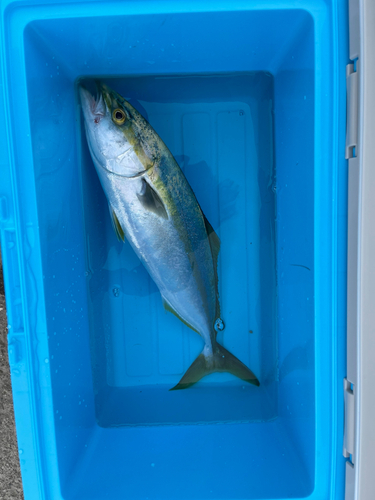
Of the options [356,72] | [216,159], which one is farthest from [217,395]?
[356,72]

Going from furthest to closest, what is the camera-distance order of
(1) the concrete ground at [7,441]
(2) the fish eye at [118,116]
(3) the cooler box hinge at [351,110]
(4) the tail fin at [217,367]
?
(1) the concrete ground at [7,441], (4) the tail fin at [217,367], (2) the fish eye at [118,116], (3) the cooler box hinge at [351,110]

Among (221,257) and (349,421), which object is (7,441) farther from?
(349,421)

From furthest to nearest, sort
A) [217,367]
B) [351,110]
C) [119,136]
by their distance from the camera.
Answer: [217,367] < [119,136] < [351,110]

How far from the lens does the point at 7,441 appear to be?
1.52m

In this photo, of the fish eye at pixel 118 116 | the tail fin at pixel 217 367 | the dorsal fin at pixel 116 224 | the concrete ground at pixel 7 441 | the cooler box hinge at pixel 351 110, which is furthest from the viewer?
the concrete ground at pixel 7 441

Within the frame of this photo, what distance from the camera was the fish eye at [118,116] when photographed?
1.02 m

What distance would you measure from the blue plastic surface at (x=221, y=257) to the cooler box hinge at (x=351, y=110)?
0.02 metres

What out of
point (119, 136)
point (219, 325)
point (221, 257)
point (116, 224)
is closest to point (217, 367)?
point (219, 325)

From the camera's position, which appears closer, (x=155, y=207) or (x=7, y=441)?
(x=155, y=207)

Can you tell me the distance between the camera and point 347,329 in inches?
37.4

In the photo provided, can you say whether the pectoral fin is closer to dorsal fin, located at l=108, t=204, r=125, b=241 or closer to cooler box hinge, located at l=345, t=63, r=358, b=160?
dorsal fin, located at l=108, t=204, r=125, b=241

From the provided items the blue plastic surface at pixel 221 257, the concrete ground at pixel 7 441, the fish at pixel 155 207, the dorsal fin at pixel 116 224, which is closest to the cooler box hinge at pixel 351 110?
the blue plastic surface at pixel 221 257

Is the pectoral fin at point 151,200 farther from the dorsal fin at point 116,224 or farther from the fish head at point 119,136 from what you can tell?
the dorsal fin at point 116,224

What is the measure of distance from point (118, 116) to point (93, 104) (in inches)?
3.9
